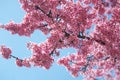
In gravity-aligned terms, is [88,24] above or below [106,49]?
above

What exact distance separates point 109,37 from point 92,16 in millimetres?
1387

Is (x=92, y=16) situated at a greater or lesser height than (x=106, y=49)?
greater

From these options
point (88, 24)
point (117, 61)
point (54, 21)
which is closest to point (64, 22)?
point (54, 21)

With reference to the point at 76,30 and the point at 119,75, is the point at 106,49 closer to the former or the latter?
the point at 76,30

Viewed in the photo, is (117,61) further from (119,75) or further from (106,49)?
(119,75)

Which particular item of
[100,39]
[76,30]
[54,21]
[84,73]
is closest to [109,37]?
[100,39]

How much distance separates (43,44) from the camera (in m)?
17.1

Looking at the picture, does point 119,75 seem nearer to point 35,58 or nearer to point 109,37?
point 109,37

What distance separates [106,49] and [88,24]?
149 cm

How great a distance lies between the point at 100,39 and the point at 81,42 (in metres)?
0.88

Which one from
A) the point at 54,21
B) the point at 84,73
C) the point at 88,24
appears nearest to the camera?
the point at 54,21

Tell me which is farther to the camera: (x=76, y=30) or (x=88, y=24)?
(x=88, y=24)

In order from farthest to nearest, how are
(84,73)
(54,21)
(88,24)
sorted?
(84,73) → (88,24) → (54,21)

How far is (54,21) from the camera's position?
15.8 m
